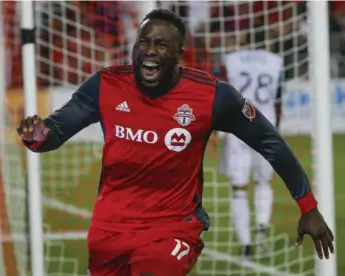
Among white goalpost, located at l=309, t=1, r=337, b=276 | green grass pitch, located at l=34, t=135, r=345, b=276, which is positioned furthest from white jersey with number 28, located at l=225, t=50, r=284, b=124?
white goalpost, located at l=309, t=1, r=337, b=276

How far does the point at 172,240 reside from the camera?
4.30m

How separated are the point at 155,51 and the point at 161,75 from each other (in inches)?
4.4

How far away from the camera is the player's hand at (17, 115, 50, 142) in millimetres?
4125

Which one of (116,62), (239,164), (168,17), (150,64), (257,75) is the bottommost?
(239,164)

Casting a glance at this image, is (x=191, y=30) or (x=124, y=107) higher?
(x=191, y=30)

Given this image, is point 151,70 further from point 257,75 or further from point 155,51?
point 257,75

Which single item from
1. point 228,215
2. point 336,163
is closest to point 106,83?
point 228,215

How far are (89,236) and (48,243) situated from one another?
441 cm

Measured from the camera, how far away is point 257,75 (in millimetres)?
8297

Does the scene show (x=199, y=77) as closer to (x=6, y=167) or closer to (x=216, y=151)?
(x=6, y=167)

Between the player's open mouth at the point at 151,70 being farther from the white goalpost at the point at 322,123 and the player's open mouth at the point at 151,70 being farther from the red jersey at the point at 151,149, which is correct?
the white goalpost at the point at 322,123

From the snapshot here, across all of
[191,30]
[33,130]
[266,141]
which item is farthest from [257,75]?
[33,130]

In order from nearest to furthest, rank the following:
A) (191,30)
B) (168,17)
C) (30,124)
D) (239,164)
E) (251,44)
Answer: (30,124), (168,17), (251,44), (239,164), (191,30)

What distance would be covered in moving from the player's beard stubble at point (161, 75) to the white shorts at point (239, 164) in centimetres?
399
